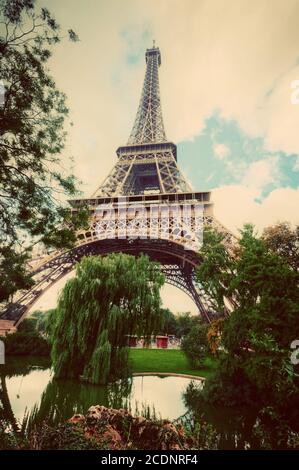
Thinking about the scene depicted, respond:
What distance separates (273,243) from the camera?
14016 millimetres

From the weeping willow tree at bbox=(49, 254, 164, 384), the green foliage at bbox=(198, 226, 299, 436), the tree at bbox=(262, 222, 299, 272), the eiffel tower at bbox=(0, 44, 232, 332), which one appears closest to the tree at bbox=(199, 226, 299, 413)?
the green foliage at bbox=(198, 226, 299, 436)

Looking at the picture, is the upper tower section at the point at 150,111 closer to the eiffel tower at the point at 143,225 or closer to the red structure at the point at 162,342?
the eiffel tower at the point at 143,225

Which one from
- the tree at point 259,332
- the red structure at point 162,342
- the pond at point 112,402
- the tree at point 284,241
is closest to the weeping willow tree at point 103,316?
the pond at point 112,402

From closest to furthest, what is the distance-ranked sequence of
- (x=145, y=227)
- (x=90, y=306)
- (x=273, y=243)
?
(x=90, y=306)
(x=273, y=243)
(x=145, y=227)

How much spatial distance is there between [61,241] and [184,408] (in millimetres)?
6260

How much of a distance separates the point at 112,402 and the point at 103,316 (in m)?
3.26

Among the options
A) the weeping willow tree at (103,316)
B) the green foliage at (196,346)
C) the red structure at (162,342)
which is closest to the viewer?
the weeping willow tree at (103,316)

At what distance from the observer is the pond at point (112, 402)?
22.3ft

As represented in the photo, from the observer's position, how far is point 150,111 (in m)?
31.4

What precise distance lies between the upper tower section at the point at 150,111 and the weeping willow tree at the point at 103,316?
1904 centimetres

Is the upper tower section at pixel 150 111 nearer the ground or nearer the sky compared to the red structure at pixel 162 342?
nearer the sky
